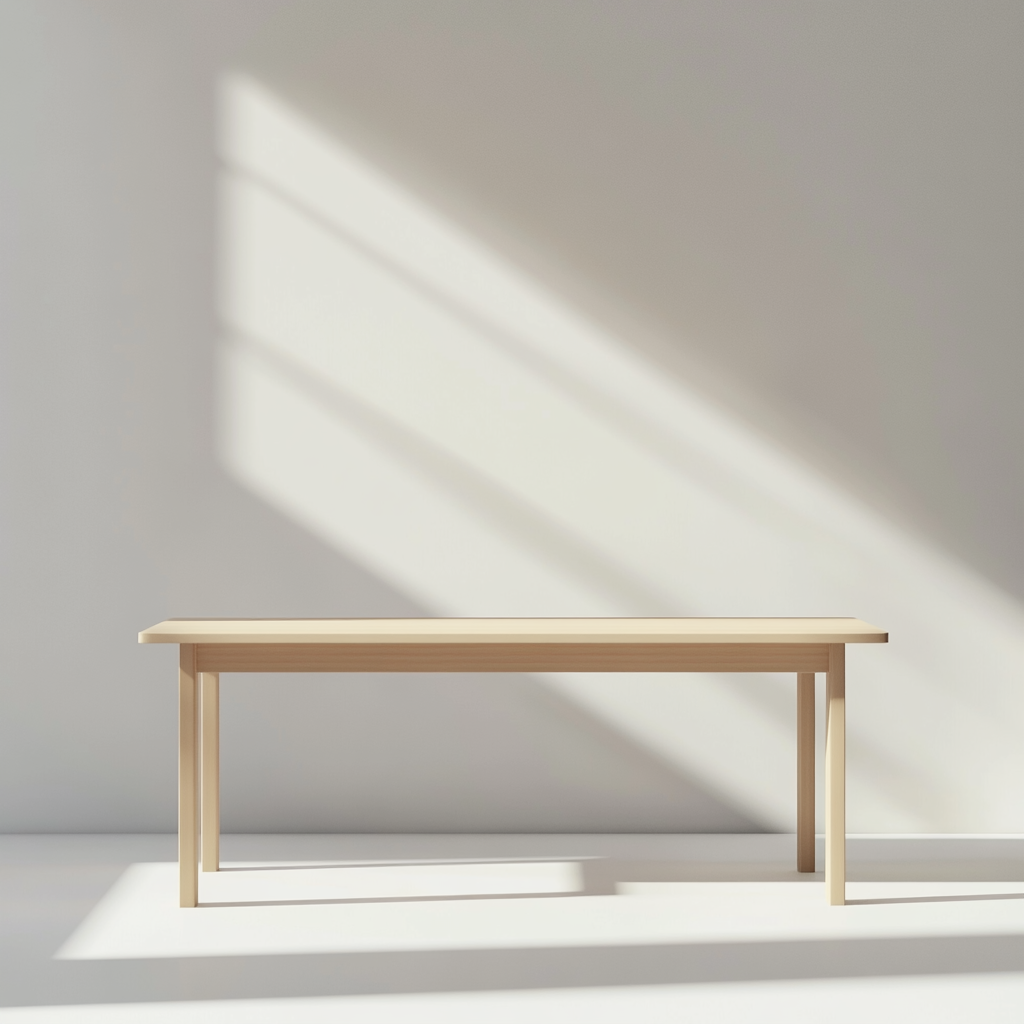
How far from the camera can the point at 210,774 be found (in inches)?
110

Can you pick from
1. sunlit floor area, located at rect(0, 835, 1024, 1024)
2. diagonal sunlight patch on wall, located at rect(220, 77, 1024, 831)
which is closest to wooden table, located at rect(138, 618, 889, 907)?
sunlit floor area, located at rect(0, 835, 1024, 1024)

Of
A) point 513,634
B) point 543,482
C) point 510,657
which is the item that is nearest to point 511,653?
point 510,657

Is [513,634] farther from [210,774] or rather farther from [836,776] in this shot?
[210,774]

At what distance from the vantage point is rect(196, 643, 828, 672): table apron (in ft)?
8.29

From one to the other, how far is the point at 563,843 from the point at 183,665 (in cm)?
122

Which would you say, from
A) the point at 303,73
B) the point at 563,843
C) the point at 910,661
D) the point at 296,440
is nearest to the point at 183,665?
the point at 296,440

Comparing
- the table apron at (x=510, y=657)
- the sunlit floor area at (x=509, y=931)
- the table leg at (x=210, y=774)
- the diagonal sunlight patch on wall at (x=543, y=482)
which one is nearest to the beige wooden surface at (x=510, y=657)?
the table apron at (x=510, y=657)

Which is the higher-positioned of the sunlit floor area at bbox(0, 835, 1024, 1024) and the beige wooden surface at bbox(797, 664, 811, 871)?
the beige wooden surface at bbox(797, 664, 811, 871)

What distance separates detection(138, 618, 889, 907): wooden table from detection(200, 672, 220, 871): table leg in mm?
233

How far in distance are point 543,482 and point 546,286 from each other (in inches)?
22.2

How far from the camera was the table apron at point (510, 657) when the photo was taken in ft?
8.29

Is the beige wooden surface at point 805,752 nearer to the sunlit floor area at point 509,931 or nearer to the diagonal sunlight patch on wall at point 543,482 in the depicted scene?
the sunlit floor area at point 509,931

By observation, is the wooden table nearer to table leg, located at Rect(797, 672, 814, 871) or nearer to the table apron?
the table apron

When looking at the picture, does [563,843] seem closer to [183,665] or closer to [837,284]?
[183,665]
